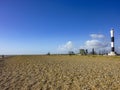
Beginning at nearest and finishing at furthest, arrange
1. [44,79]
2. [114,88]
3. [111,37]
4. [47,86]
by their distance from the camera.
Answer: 1. [114,88]
2. [47,86]
3. [44,79]
4. [111,37]

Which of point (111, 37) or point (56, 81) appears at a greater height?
point (111, 37)

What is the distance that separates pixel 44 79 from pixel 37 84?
4.96 ft

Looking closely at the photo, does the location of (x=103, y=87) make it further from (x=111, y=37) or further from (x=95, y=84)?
(x=111, y=37)

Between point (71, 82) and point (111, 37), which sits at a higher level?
point (111, 37)

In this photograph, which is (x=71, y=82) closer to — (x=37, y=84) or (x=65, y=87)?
(x=65, y=87)

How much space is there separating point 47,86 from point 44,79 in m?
2.07

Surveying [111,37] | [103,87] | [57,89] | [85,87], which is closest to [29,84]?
[57,89]

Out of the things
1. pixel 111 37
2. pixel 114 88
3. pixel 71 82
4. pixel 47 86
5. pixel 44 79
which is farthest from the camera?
pixel 111 37

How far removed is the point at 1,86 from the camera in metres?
13.7

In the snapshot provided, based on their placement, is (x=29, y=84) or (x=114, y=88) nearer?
(x=114, y=88)

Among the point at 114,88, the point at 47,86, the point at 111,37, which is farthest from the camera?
the point at 111,37

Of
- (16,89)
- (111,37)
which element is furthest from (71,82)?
(111,37)

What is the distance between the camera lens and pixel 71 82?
14391 mm

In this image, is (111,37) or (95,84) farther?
(111,37)
